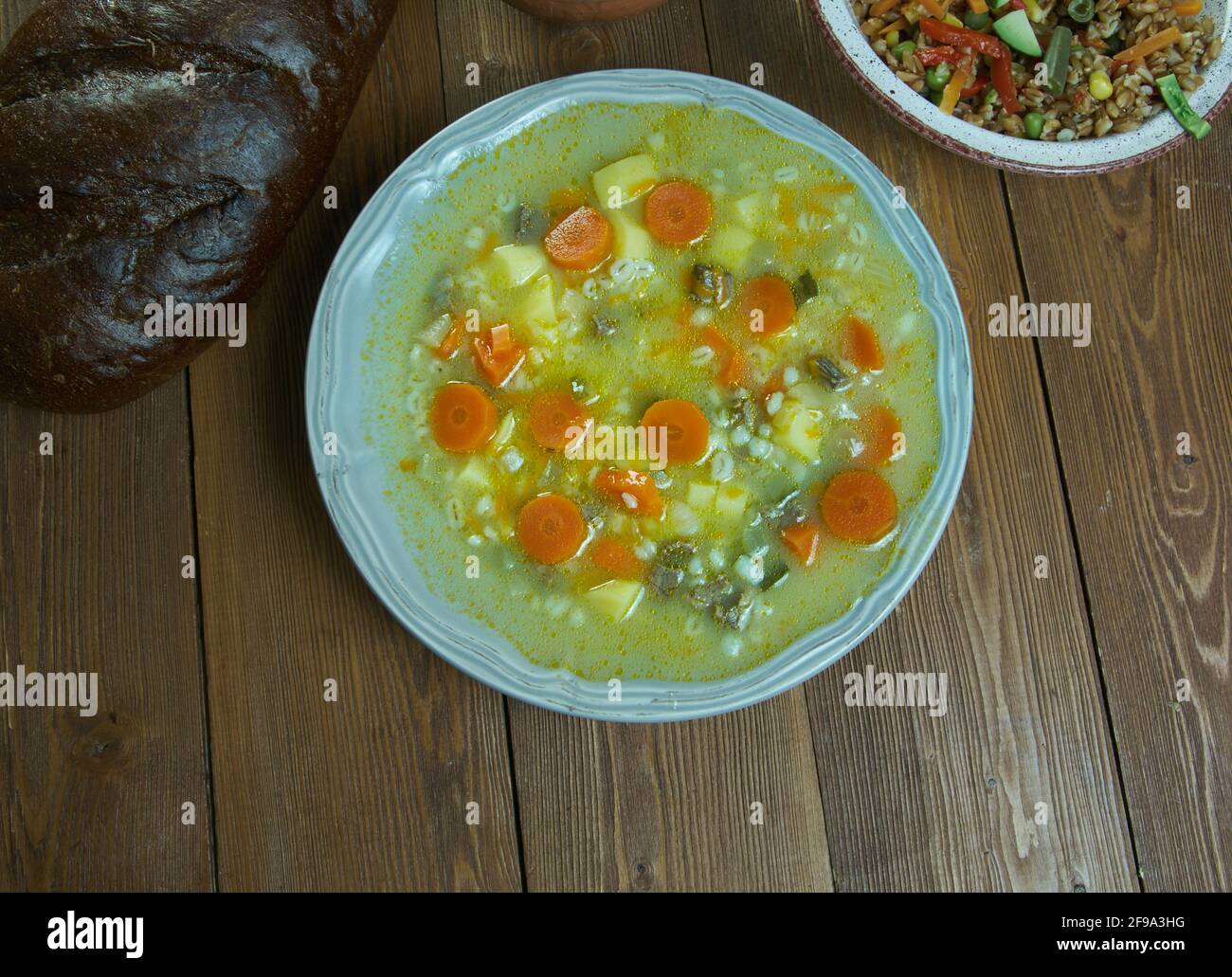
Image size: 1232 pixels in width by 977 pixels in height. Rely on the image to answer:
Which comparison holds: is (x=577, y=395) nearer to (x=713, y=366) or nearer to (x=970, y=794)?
(x=713, y=366)

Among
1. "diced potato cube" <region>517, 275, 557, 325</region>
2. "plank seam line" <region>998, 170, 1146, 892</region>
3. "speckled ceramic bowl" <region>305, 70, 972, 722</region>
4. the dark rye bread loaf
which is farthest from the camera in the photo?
"plank seam line" <region>998, 170, 1146, 892</region>

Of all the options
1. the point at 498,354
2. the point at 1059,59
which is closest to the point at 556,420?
the point at 498,354

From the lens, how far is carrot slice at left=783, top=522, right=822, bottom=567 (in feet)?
7.43

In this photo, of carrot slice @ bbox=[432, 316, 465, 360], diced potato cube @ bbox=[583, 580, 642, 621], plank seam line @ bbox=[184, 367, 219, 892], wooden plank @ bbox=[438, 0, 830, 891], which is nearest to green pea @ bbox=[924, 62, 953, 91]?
carrot slice @ bbox=[432, 316, 465, 360]

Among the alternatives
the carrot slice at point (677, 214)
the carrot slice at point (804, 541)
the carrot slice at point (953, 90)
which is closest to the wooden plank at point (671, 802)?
the carrot slice at point (804, 541)

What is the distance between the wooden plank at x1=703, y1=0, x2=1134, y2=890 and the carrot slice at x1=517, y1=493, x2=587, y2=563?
2.12 feet

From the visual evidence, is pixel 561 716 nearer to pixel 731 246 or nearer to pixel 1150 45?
pixel 731 246

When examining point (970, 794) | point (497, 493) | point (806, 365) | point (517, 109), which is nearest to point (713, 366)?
point (806, 365)

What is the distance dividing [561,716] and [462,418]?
27.0 inches

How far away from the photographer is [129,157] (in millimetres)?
2037

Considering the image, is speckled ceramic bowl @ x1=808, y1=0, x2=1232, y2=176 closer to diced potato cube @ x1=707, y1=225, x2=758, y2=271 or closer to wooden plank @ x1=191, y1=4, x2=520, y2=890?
diced potato cube @ x1=707, y1=225, x2=758, y2=271

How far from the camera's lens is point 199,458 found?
241cm

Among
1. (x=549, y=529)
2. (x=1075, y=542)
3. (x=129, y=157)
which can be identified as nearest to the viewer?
(x=129, y=157)

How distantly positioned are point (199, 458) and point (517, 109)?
1034mm
